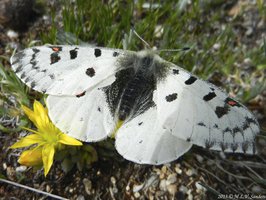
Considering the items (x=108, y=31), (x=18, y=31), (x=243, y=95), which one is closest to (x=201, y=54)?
(x=243, y=95)

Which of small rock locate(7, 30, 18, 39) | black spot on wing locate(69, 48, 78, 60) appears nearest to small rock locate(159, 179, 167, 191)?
black spot on wing locate(69, 48, 78, 60)

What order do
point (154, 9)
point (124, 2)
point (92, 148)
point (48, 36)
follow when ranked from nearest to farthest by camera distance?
point (92, 148), point (48, 36), point (154, 9), point (124, 2)

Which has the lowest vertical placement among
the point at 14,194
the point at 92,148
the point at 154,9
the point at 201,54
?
the point at 14,194

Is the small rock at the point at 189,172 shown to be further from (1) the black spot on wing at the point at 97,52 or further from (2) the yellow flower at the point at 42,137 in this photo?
(1) the black spot on wing at the point at 97,52

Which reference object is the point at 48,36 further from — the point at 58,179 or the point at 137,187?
the point at 137,187

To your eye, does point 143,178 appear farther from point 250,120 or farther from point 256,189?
point 250,120

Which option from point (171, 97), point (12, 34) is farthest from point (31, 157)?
point (12, 34)

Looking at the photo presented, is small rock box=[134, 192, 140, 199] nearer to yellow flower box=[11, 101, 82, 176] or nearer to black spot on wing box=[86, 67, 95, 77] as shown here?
yellow flower box=[11, 101, 82, 176]
